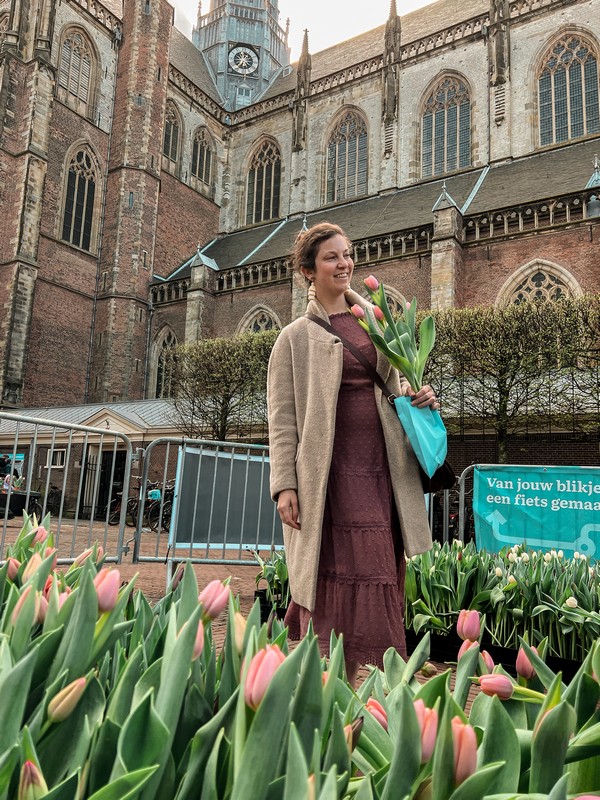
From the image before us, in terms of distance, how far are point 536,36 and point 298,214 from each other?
11052 millimetres

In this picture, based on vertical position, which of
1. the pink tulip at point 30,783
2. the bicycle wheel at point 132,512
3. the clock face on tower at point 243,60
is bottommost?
the bicycle wheel at point 132,512

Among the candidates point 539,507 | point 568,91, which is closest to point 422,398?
point 539,507

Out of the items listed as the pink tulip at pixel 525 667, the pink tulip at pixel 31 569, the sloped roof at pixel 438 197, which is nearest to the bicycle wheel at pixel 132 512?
the sloped roof at pixel 438 197

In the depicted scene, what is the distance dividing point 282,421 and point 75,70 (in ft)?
90.7

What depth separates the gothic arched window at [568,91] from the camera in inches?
836

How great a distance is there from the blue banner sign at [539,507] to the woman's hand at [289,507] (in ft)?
14.0

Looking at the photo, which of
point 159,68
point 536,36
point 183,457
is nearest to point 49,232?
point 159,68

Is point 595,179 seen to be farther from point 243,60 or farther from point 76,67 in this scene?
point 243,60

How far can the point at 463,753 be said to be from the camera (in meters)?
0.63

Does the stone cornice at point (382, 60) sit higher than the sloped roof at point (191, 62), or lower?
lower

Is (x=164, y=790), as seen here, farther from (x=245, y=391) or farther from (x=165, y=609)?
(x=245, y=391)

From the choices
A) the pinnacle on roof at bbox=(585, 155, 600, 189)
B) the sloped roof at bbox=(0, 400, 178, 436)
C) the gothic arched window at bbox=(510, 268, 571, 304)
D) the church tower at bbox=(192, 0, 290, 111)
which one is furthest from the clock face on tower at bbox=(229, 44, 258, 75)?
the gothic arched window at bbox=(510, 268, 571, 304)

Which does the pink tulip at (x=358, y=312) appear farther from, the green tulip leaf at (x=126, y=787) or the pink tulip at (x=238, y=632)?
the green tulip leaf at (x=126, y=787)

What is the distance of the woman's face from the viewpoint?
2357 millimetres
